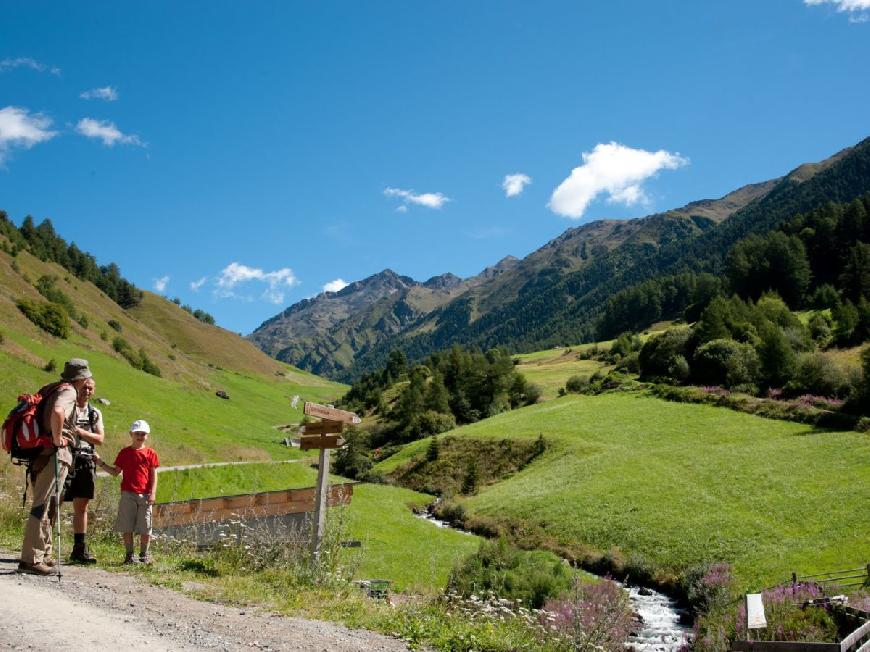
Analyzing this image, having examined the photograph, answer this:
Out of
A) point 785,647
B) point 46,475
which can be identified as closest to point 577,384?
point 785,647

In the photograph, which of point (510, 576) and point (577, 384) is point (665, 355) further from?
point (510, 576)

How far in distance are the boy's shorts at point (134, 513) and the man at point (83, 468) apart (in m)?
0.64

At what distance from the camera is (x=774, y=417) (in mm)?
50438

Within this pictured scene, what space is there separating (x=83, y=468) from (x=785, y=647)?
40.3ft

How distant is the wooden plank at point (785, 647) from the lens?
8.79 meters

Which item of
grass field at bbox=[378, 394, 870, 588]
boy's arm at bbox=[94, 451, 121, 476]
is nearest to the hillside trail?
boy's arm at bbox=[94, 451, 121, 476]

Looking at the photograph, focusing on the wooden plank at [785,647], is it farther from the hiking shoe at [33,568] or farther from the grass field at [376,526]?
the grass field at [376,526]

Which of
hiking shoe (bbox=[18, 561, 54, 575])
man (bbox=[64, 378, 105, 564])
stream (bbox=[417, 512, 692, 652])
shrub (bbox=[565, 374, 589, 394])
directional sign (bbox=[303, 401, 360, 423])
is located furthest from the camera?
shrub (bbox=[565, 374, 589, 394])

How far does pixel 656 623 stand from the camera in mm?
23797

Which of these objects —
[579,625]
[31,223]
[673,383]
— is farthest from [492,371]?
[31,223]

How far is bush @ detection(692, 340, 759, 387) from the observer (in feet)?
203

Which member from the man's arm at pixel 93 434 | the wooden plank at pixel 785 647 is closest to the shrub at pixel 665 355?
the wooden plank at pixel 785 647

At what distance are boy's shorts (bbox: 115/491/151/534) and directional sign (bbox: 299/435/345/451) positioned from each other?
3169 mm

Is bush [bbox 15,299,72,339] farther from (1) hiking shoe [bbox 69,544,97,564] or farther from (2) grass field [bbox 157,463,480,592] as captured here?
(1) hiking shoe [bbox 69,544,97,564]
